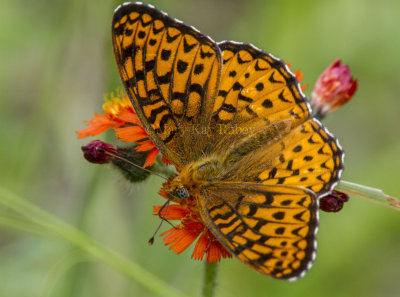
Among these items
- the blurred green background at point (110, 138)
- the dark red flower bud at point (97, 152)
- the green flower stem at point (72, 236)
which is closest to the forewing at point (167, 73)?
the dark red flower bud at point (97, 152)

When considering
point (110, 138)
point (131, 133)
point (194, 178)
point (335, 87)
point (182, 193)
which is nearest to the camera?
point (182, 193)

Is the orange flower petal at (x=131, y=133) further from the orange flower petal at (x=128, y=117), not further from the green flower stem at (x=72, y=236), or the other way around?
the green flower stem at (x=72, y=236)

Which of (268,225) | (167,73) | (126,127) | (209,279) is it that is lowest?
(209,279)

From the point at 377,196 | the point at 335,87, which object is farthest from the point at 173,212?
the point at 335,87

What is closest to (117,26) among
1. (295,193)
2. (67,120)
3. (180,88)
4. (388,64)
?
(180,88)

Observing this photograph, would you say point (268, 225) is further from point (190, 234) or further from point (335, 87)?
point (335, 87)

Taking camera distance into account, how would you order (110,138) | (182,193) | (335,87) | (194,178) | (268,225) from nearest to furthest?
(268,225) < (182,193) < (194,178) < (335,87) < (110,138)

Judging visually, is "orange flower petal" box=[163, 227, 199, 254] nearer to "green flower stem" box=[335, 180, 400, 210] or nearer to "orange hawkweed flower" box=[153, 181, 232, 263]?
"orange hawkweed flower" box=[153, 181, 232, 263]

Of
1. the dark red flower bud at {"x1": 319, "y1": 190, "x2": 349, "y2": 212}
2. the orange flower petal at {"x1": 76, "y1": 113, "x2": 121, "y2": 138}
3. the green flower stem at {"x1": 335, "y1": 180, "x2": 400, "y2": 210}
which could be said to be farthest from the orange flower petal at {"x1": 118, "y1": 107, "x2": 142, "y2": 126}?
the green flower stem at {"x1": 335, "y1": 180, "x2": 400, "y2": 210}
